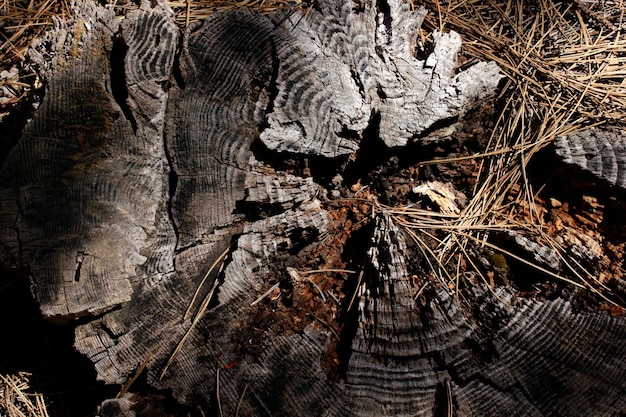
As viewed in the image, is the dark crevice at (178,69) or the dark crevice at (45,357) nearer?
the dark crevice at (178,69)

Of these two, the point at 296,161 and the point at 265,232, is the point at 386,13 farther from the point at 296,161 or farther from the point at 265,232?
the point at 265,232

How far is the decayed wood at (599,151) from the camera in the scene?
4.80 feet

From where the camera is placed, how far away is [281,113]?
1.43m

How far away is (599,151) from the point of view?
150cm

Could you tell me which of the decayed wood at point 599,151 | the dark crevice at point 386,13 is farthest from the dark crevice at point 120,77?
the decayed wood at point 599,151

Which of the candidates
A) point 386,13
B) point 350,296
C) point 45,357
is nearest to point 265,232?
point 350,296

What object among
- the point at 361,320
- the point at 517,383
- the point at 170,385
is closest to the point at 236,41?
the point at 361,320

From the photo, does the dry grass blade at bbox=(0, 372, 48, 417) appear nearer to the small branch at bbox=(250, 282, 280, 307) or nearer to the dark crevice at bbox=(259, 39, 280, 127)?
the small branch at bbox=(250, 282, 280, 307)

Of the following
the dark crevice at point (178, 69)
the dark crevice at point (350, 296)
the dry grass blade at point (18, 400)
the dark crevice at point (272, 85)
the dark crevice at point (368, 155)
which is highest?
the dark crevice at point (178, 69)

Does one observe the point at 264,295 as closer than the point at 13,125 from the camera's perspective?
Yes

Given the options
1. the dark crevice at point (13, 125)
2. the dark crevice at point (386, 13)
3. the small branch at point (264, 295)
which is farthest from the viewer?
the dark crevice at point (13, 125)

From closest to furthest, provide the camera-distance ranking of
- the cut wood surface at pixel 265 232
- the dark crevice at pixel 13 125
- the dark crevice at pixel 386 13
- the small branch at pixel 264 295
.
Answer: the cut wood surface at pixel 265 232
the small branch at pixel 264 295
the dark crevice at pixel 386 13
the dark crevice at pixel 13 125

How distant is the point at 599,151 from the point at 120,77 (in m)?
1.68

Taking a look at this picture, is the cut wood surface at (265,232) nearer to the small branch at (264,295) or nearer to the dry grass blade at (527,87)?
the small branch at (264,295)
